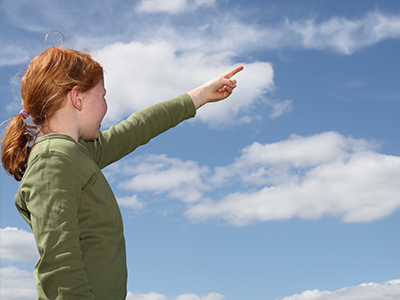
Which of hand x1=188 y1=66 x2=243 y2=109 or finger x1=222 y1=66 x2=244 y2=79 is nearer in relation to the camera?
hand x1=188 y1=66 x2=243 y2=109

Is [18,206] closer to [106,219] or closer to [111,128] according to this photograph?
[106,219]

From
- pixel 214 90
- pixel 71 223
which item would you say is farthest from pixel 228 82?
pixel 71 223

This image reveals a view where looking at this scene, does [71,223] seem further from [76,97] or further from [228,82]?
[228,82]

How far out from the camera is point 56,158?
251 cm

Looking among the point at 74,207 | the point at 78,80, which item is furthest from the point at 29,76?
the point at 74,207

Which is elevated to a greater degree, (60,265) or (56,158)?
(56,158)

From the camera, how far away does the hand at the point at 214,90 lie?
4775 mm

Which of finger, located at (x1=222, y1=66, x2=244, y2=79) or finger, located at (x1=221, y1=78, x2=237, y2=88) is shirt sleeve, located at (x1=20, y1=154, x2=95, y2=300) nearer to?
finger, located at (x1=221, y1=78, x2=237, y2=88)

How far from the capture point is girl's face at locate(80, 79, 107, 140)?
2.97 m

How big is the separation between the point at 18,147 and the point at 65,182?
30.3 inches

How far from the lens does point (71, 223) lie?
94.7 inches

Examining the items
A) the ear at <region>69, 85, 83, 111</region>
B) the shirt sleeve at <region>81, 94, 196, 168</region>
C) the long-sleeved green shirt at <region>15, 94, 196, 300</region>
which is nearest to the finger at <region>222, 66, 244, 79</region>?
the shirt sleeve at <region>81, 94, 196, 168</region>

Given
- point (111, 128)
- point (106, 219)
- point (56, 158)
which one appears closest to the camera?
point (56, 158)

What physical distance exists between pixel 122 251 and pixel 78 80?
1401 millimetres
